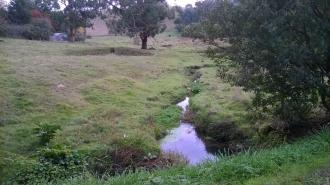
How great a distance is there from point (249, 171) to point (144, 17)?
159ft

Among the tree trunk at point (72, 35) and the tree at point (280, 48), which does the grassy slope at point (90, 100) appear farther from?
the tree trunk at point (72, 35)

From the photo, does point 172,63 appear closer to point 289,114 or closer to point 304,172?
point 289,114

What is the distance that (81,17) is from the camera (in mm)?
75000

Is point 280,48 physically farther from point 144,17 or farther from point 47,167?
point 144,17

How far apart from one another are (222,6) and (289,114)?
16.5 feet

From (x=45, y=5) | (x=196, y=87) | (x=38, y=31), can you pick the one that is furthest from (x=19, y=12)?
(x=196, y=87)

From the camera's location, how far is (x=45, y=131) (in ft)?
62.5

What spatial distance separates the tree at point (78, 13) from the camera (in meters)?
73.2

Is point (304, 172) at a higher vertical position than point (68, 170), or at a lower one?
higher

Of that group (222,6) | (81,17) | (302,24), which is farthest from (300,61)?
(81,17)

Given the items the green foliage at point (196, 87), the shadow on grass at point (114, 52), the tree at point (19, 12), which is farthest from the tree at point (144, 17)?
the green foliage at point (196, 87)

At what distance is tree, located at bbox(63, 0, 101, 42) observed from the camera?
240ft

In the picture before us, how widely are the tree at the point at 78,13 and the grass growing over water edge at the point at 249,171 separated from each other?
63.0 metres

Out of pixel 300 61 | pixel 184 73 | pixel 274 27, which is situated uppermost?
pixel 274 27
